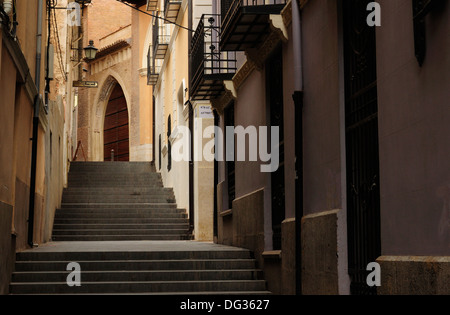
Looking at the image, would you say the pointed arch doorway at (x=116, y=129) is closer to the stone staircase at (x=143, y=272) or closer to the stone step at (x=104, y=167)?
the stone step at (x=104, y=167)

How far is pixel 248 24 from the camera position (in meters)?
11.1

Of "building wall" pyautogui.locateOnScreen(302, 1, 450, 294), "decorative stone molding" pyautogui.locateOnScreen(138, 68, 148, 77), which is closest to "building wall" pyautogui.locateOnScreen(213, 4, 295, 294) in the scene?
"building wall" pyautogui.locateOnScreen(302, 1, 450, 294)

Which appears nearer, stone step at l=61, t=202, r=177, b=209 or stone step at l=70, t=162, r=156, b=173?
stone step at l=61, t=202, r=177, b=209

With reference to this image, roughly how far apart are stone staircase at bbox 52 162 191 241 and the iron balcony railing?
448 centimetres

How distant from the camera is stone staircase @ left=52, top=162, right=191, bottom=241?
20297 mm

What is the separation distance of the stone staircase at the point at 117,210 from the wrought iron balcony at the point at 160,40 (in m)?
4.48

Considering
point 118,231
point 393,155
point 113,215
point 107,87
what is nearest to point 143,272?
point 393,155

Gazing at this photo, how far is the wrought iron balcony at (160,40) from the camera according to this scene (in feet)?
83.8

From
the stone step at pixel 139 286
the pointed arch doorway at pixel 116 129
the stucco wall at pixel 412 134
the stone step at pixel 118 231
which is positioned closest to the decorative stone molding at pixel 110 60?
the pointed arch doorway at pixel 116 129

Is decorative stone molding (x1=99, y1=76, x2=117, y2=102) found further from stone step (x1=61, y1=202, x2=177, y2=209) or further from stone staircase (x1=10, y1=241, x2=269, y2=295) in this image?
stone staircase (x1=10, y1=241, x2=269, y2=295)

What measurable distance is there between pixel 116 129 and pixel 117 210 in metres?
17.3

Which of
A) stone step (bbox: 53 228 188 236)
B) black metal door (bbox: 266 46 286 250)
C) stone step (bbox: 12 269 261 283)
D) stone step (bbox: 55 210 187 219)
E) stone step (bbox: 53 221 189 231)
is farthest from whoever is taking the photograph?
stone step (bbox: 55 210 187 219)

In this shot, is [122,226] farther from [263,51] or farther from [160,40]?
[263,51]

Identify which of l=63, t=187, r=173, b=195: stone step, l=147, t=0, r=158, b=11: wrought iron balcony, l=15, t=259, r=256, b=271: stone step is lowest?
l=15, t=259, r=256, b=271: stone step
